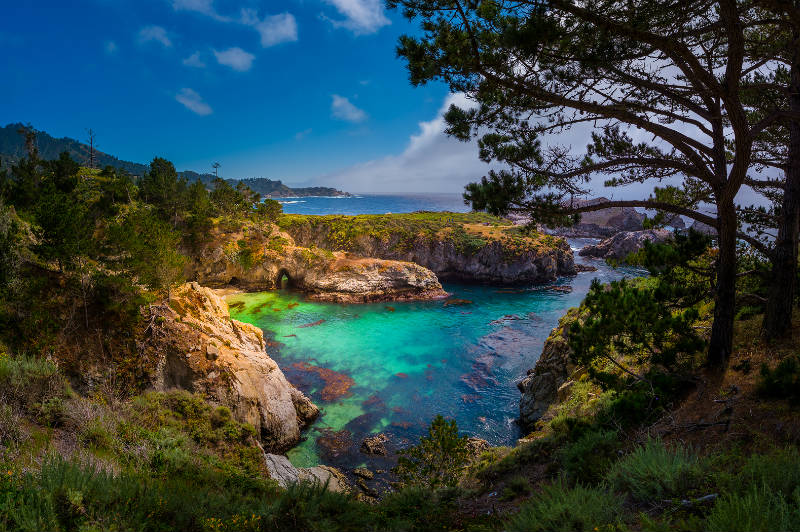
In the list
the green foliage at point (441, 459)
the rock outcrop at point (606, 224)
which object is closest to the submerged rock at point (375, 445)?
the green foliage at point (441, 459)

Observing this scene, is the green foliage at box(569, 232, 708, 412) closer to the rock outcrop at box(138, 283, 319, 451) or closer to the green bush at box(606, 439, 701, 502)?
the green bush at box(606, 439, 701, 502)

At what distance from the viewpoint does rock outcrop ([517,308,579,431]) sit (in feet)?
46.9

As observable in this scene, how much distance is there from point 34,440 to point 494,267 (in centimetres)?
4535

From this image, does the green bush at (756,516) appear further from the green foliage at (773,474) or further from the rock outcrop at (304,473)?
the rock outcrop at (304,473)

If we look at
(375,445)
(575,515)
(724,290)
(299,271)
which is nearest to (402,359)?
(375,445)

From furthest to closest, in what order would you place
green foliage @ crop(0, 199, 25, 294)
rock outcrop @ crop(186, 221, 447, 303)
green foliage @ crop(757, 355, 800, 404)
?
rock outcrop @ crop(186, 221, 447, 303), green foliage @ crop(0, 199, 25, 294), green foliage @ crop(757, 355, 800, 404)

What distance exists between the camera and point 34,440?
6262 millimetres

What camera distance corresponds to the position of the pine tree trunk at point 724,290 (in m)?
6.64

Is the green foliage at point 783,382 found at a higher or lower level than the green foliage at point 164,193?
lower

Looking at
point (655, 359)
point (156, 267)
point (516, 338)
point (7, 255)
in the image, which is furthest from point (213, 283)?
point (655, 359)

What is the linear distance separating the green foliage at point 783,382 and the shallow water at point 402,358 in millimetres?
11110

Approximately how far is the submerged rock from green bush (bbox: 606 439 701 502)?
11619 mm

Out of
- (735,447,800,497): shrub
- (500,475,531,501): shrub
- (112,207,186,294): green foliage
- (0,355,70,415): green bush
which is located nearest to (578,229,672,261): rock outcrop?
(500,475,531,501): shrub

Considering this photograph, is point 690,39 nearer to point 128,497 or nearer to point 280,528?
point 280,528
